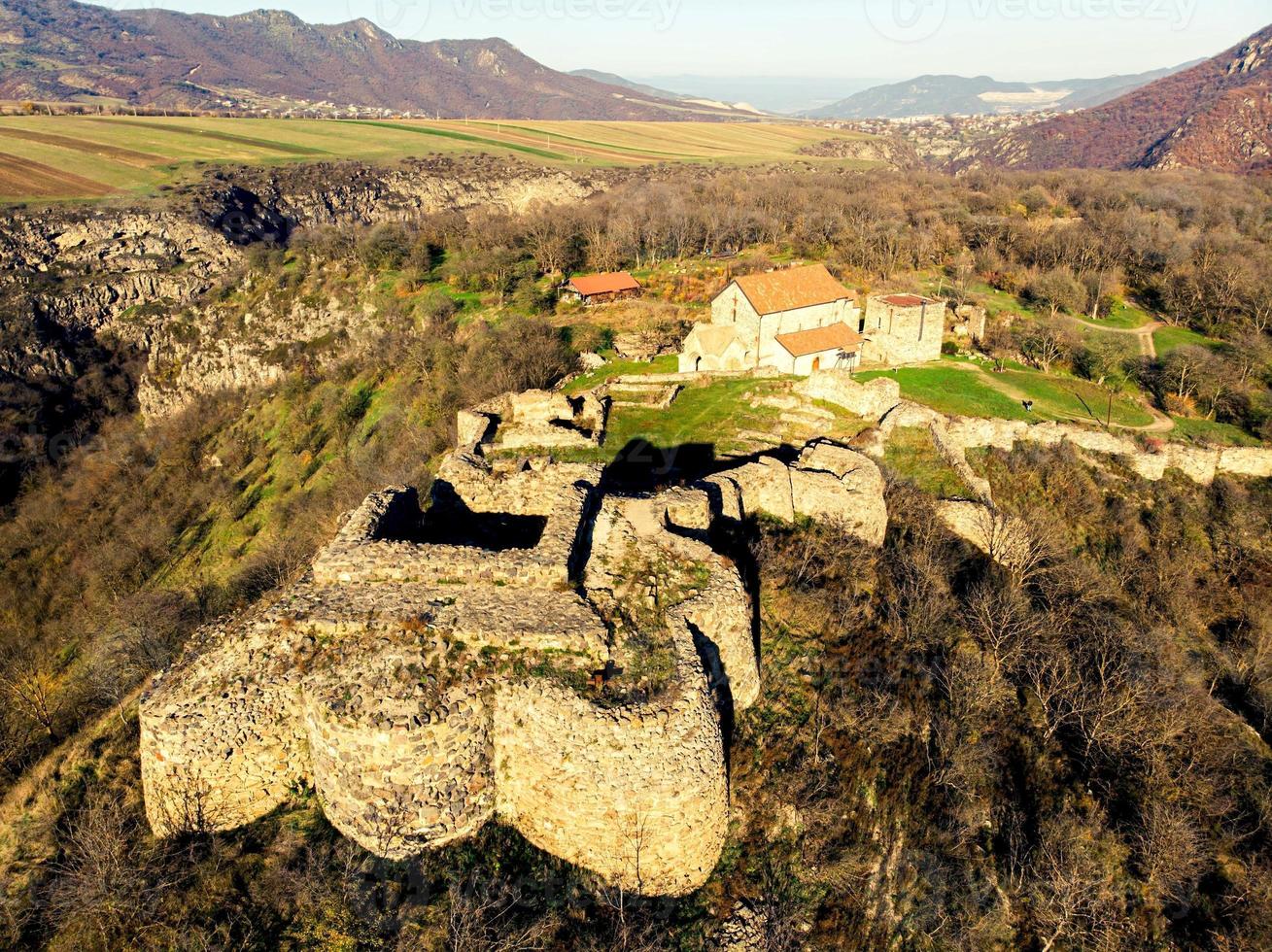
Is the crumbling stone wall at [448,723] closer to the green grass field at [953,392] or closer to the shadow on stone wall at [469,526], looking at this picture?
Answer: the shadow on stone wall at [469,526]

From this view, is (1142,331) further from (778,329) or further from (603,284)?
(603,284)

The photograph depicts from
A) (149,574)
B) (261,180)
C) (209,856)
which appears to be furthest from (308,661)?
(261,180)

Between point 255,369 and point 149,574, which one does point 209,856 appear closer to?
point 149,574

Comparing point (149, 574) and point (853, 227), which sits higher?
point (853, 227)

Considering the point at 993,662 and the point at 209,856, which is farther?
the point at 993,662

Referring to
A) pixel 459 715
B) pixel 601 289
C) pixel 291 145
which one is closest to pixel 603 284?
pixel 601 289

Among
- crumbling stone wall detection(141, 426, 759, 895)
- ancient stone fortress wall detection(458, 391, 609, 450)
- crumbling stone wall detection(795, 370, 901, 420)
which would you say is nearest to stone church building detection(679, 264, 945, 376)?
crumbling stone wall detection(795, 370, 901, 420)

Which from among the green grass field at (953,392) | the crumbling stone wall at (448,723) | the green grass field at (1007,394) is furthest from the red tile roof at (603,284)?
the crumbling stone wall at (448,723)
